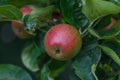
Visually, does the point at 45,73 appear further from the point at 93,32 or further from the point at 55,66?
the point at 93,32

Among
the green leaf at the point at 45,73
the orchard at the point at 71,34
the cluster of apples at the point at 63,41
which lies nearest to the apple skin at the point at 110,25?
the orchard at the point at 71,34

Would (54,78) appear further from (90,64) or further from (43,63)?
(90,64)

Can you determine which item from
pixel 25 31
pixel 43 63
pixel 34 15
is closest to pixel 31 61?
pixel 43 63

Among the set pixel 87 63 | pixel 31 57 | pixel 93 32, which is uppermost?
pixel 93 32

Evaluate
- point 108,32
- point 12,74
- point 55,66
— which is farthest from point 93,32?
point 12,74

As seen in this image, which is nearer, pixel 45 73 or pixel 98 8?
pixel 98 8

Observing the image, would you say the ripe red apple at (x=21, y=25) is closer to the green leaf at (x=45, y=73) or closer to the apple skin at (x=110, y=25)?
the green leaf at (x=45, y=73)

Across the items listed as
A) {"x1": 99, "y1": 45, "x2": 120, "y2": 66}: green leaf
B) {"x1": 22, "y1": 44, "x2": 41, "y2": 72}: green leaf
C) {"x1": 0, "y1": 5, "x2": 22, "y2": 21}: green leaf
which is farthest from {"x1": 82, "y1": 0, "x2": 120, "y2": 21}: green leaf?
{"x1": 22, "y1": 44, "x2": 41, "y2": 72}: green leaf
